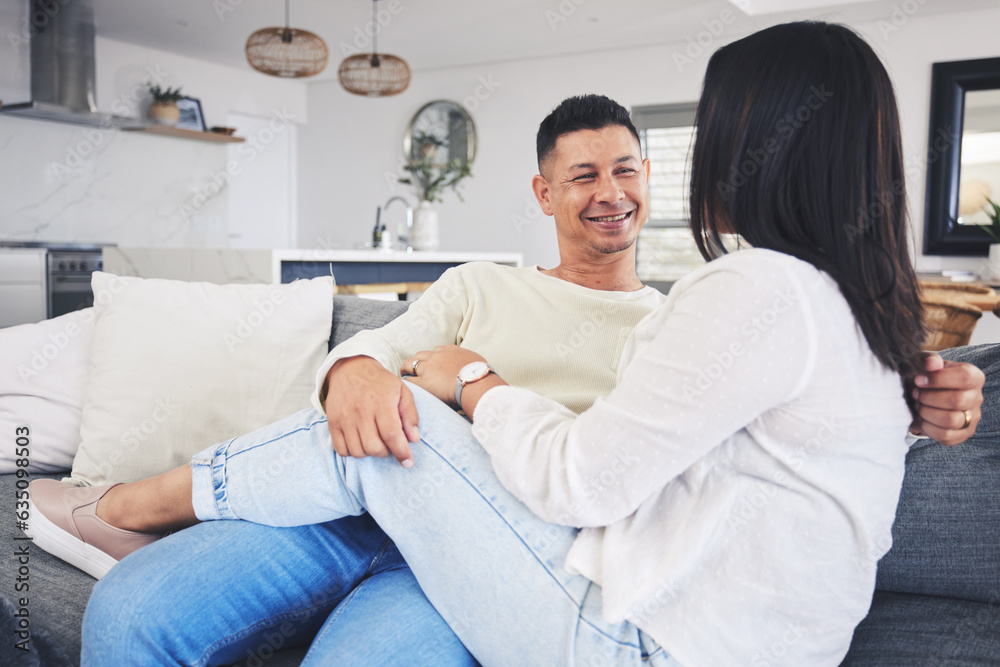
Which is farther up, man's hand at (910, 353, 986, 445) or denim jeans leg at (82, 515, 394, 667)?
man's hand at (910, 353, 986, 445)

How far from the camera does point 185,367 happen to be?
1.58 meters

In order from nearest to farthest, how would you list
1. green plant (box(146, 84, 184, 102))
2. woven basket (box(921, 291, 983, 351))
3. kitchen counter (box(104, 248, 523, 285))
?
woven basket (box(921, 291, 983, 351)) → kitchen counter (box(104, 248, 523, 285)) → green plant (box(146, 84, 184, 102))

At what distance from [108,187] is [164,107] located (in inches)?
29.8

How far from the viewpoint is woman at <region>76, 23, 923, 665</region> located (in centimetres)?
72

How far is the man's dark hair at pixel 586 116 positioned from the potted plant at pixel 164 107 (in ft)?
16.5

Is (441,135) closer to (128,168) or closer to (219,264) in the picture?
(128,168)

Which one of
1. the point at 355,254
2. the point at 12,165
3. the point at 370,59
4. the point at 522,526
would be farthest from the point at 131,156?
the point at 522,526

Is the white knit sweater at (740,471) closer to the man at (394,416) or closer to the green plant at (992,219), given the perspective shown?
the man at (394,416)

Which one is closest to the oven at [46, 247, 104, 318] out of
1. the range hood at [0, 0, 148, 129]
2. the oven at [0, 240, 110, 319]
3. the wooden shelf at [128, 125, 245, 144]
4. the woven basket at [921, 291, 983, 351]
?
the oven at [0, 240, 110, 319]

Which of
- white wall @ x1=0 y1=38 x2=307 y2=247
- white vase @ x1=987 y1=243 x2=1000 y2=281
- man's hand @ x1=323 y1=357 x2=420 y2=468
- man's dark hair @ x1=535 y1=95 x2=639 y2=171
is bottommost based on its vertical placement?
man's hand @ x1=323 y1=357 x2=420 y2=468

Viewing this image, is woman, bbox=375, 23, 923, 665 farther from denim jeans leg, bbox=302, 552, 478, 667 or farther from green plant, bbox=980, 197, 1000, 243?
green plant, bbox=980, 197, 1000, 243

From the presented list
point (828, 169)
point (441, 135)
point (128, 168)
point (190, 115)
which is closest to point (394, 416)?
point (828, 169)

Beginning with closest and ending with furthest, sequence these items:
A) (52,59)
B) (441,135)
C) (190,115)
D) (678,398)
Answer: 1. (678,398)
2. (52,59)
3. (190,115)
4. (441,135)

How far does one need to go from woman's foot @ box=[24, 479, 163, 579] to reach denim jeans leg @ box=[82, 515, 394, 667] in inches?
8.6
